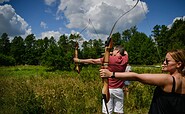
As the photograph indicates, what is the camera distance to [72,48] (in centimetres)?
4375

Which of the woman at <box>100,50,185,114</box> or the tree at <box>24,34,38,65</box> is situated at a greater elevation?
the tree at <box>24,34,38,65</box>

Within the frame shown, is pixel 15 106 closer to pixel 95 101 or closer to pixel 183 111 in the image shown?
pixel 95 101

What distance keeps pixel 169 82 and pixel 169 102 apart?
0.20m

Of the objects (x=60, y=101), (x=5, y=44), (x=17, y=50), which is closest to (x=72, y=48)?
(x=60, y=101)

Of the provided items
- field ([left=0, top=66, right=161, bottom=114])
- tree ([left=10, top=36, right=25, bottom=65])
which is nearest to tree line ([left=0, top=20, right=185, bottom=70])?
tree ([left=10, top=36, right=25, bottom=65])

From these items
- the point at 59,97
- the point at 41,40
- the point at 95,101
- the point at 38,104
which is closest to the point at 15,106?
the point at 38,104

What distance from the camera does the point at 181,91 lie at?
86.8 inches

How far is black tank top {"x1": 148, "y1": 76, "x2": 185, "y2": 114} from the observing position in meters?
2.18

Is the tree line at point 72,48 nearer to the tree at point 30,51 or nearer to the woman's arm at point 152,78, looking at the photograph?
the tree at point 30,51

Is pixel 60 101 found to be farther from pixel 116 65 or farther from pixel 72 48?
pixel 72 48

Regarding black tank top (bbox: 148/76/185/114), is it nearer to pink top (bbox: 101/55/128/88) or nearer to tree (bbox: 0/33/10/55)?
pink top (bbox: 101/55/128/88)

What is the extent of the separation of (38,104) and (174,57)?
4294 millimetres

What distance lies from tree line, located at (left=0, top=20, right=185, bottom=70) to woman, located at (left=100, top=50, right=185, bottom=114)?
21977mm

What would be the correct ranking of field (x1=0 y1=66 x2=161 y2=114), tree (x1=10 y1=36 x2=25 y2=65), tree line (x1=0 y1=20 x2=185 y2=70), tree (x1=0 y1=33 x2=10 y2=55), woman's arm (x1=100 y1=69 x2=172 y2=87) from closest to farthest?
woman's arm (x1=100 y1=69 x2=172 y2=87), field (x1=0 y1=66 x2=161 y2=114), tree line (x1=0 y1=20 x2=185 y2=70), tree (x1=10 y1=36 x2=25 y2=65), tree (x1=0 y1=33 x2=10 y2=55)
